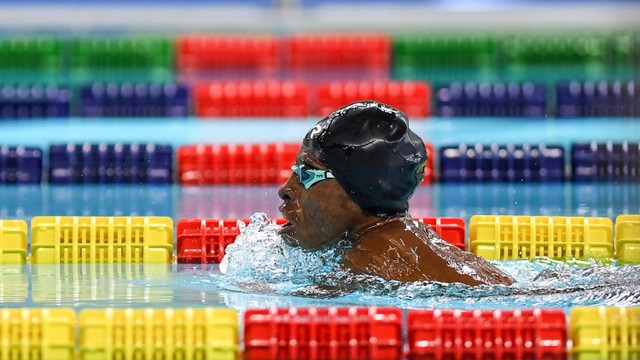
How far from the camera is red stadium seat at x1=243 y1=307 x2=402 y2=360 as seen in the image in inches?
156

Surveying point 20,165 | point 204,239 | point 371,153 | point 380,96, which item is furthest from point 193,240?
point 380,96

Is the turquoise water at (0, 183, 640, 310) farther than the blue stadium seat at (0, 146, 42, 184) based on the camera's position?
No

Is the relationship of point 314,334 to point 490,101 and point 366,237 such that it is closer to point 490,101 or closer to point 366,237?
point 366,237

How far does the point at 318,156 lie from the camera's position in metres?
4.45

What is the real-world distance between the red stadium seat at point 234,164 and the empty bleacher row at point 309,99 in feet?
7.44

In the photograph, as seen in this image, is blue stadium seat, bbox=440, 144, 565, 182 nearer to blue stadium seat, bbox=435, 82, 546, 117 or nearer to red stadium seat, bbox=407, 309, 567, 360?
blue stadium seat, bbox=435, 82, 546, 117

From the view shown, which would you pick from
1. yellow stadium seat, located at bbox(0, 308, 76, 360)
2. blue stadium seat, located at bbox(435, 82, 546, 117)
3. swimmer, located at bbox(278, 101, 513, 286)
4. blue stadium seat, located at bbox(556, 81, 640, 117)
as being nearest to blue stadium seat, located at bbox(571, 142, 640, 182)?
blue stadium seat, located at bbox(556, 81, 640, 117)

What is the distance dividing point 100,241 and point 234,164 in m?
3.43

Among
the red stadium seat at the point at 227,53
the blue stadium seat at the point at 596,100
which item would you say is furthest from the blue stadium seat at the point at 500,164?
the red stadium seat at the point at 227,53

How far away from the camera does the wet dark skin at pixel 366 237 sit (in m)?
4.43

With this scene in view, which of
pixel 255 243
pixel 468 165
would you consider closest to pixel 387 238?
pixel 255 243

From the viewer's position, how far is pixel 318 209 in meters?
4.46

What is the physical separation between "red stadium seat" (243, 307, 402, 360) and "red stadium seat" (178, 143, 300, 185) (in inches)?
208

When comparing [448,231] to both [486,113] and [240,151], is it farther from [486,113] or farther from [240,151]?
[486,113]
